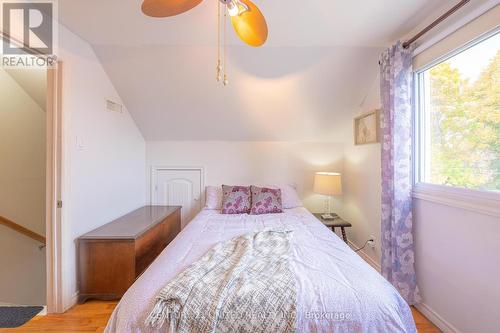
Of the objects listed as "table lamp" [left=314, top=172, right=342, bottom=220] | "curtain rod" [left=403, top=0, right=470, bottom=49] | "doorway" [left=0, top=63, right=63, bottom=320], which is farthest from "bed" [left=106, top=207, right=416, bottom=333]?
"doorway" [left=0, top=63, right=63, bottom=320]

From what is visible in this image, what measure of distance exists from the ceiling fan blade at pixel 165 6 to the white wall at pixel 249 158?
7.10 feet

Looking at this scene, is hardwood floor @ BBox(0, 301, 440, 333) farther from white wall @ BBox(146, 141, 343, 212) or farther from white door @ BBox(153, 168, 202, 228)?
white wall @ BBox(146, 141, 343, 212)

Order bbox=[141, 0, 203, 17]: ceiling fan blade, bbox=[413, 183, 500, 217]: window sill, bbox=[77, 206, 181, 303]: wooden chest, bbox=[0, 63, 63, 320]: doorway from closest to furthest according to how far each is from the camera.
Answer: bbox=[141, 0, 203, 17]: ceiling fan blade < bbox=[413, 183, 500, 217]: window sill < bbox=[77, 206, 181, 303]: wooden chest < bbox=[0, 63, 63, 320]: doorway

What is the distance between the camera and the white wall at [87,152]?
6.26 ft

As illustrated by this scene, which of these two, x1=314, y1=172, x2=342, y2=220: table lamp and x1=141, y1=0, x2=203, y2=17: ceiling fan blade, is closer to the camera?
x1=141, y1=0, x2=203, y2=17: ceiling fan blade

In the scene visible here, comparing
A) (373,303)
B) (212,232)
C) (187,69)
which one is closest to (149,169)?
(187,69)

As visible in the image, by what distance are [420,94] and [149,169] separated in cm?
313

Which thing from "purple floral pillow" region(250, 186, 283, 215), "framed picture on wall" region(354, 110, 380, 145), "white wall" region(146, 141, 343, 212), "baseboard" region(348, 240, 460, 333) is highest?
"framed picture on wall" region(354, 110, 380, 145)

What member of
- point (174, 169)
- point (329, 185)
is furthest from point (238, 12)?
point (174, 169)

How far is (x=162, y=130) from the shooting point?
3.20 m

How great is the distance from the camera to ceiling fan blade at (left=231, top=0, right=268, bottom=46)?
4.12 ft

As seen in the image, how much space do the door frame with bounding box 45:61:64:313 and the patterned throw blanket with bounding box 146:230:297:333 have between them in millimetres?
1314

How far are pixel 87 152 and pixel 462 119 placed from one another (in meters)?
2.92

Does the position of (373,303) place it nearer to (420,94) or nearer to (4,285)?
(420,94)
